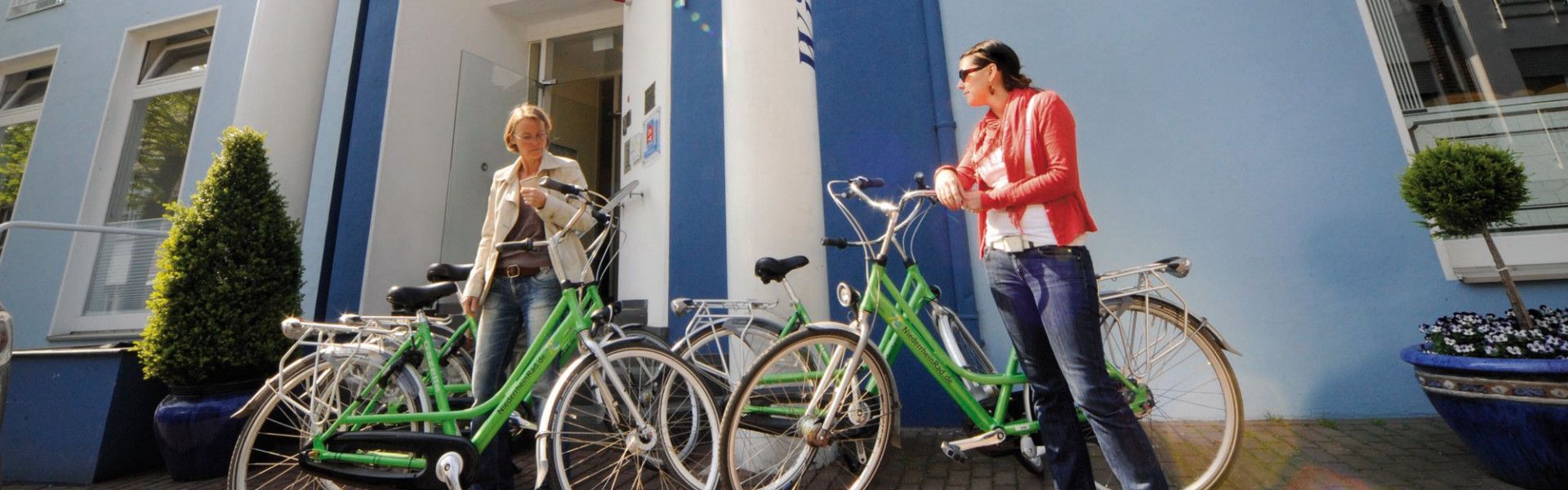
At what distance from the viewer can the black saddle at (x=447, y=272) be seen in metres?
2.70

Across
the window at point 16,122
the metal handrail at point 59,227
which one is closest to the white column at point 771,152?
the metal handrail at point 59,227

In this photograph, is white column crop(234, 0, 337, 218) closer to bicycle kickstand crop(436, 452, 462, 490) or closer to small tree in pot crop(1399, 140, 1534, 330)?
bicycle kickstand crop(436, 452, 462, 490)

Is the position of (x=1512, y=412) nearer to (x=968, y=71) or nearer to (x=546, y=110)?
(x=968, y=71)

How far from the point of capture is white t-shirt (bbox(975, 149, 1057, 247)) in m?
1.91

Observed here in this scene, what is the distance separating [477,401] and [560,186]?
3.16 feet

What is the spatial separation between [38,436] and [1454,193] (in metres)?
7.59


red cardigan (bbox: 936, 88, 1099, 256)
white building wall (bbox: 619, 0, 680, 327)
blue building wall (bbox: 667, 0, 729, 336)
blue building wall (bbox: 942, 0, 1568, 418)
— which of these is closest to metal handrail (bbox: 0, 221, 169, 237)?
white building wall (bbox: 619, 0, 680, 327)

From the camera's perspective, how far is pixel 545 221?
2576 mm

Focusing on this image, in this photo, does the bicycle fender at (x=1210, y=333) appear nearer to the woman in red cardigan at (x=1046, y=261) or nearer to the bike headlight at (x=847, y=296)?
the woman in red cardigan at (x=1046, y=261)

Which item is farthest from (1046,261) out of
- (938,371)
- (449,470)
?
(449,470)

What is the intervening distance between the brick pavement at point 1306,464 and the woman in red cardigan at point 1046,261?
2.44 ft

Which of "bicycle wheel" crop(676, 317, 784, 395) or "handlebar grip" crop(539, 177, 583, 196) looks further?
"bicycle wheel" crop(676, 317, 784, 395)

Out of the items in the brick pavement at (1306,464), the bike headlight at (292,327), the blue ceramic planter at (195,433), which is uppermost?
the bike headlight at (292,327)

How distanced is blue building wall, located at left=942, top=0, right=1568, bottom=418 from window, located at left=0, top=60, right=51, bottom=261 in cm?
1154
